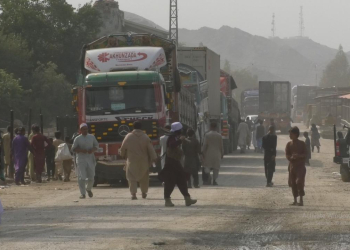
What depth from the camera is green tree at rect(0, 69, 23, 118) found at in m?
58.6

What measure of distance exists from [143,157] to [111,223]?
456 cm

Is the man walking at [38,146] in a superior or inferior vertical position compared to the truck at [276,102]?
inferior

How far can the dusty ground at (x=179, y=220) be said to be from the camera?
12.8m

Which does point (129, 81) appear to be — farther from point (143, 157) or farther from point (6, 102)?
point (6, 102)

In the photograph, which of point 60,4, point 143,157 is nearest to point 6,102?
point 60,4

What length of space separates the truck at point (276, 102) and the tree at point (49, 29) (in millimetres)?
13698

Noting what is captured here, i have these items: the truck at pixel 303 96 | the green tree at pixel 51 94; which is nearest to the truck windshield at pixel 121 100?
the green tree at pixel 51 94

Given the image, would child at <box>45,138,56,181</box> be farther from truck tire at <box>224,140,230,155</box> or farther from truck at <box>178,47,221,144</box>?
truck tire at <box>224,140,230,155</box>

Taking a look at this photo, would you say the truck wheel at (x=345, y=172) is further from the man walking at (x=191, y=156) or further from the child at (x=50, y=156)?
the child at (x=50, y=156)

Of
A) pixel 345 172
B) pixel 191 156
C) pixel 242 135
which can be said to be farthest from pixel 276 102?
pixel 191 156

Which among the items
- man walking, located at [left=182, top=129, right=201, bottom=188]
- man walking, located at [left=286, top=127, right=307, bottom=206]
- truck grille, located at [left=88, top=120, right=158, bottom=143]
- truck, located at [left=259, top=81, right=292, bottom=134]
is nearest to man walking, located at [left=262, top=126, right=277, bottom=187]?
man walking, located at [left=182, top=129, right=201, bottom=188]

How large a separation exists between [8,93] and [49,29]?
14.6 m

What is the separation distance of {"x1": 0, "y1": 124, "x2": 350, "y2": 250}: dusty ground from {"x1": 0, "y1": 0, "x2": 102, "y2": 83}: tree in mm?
47431

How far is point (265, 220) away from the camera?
1574 centimetres
